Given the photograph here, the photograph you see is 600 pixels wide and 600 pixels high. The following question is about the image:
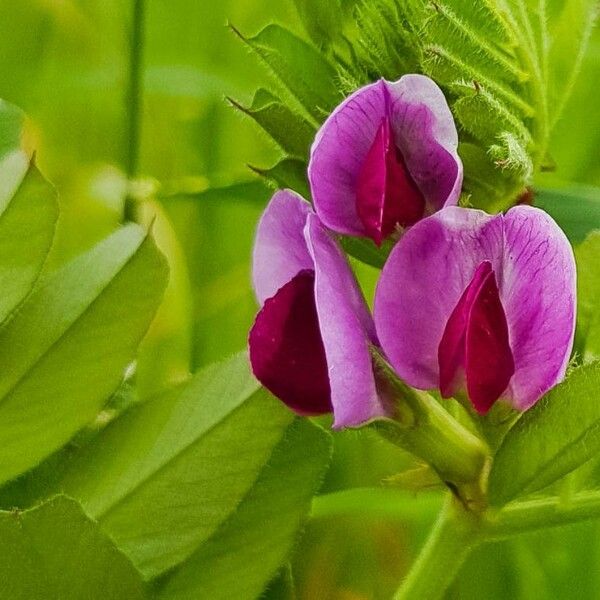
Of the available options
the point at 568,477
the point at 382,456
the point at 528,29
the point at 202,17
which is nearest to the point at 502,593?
the point at 382,456

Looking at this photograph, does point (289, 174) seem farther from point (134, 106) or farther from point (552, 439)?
point (134, 106)

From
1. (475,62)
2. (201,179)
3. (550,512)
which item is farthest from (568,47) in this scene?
(201,179)

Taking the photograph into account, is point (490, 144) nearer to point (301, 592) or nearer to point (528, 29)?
point (528, 29)

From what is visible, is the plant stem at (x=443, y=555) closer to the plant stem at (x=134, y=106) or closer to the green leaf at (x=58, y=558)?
the green leaf at (x=58, y=558)

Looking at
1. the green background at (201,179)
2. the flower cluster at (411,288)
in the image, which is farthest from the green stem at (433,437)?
the green background at (201,179)

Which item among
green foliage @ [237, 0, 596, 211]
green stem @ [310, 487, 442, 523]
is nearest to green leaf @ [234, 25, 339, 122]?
green foliage @ [237, 0, 596, 211]
